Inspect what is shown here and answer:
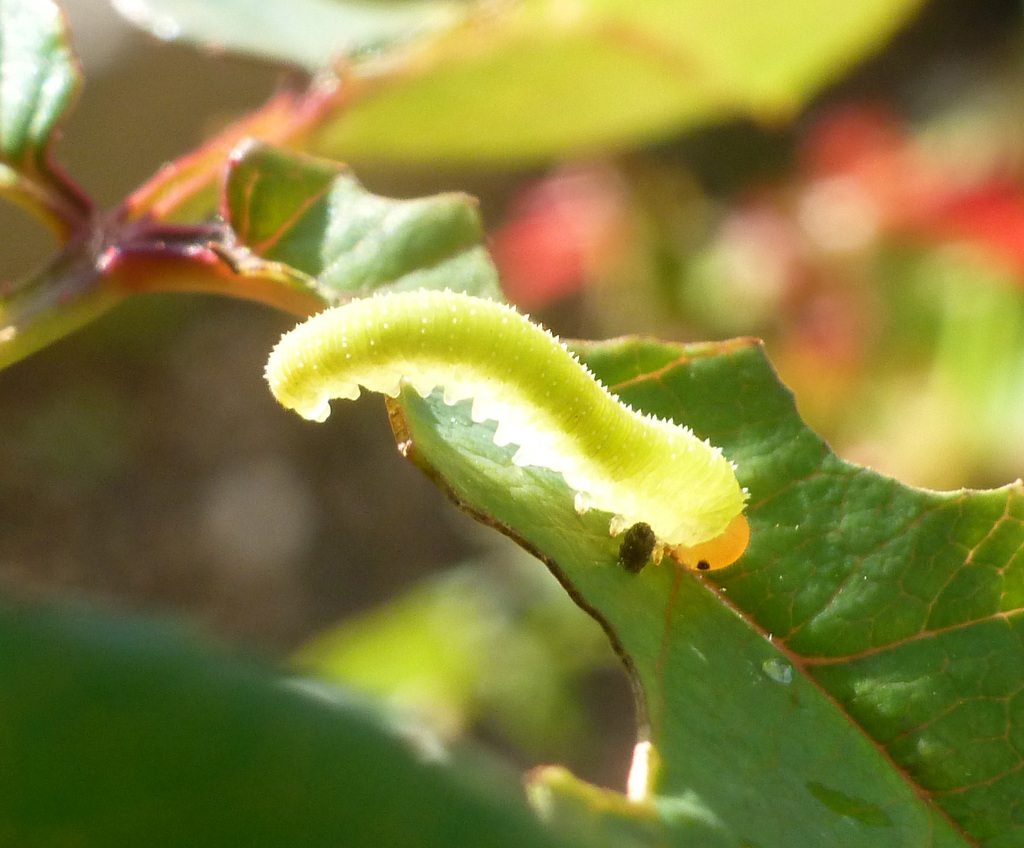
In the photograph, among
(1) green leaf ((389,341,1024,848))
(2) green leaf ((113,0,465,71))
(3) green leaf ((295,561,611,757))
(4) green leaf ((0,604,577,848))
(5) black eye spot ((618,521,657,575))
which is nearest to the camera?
(4) green leaf ((0,604,577,848))

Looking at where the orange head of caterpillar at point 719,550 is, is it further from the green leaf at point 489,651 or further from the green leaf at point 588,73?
the green leaf at point 489,651

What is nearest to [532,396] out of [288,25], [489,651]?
[288,25]

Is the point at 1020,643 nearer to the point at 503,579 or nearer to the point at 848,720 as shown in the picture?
the point at 848,720

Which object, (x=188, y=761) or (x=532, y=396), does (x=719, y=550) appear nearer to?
(x=532, y=396)

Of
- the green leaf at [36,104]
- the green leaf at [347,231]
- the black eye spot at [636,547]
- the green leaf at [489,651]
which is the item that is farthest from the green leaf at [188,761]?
the green leaf at [489,651]

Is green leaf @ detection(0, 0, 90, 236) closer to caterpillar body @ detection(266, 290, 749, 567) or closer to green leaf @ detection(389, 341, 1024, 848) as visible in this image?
caterpillar body @ detection(266, 290, 749, 567)

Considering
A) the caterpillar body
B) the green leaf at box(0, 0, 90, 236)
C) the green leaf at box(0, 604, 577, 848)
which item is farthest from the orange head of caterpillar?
the green leaf at box(0, 0, 90, 236)

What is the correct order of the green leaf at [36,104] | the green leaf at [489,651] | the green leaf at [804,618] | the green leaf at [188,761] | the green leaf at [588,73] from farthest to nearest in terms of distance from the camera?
the green leaf at [489,651] < the green leaf at [588,73] < the green leaf at [36,104] < the green leaf at [804,618] < the green leaf at [188,761]

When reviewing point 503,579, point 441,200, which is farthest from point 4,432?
point 441,200
